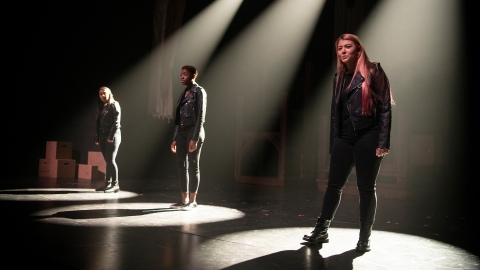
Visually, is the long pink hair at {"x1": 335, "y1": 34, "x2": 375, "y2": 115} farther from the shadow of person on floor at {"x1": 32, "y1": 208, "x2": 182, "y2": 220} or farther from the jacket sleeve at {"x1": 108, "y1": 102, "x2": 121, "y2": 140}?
the jacket sleeve at {"x1": 108, "y1": 102, "x2": 121, "y2": 140}

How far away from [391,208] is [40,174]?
18.7 ft

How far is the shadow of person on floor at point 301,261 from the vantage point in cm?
220

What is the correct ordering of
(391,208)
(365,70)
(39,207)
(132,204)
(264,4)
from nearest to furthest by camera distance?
(365,70), (39,207), (132,204), (391,208), (264,4)

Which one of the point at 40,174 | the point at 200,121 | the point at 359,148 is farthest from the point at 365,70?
the point at 40,174

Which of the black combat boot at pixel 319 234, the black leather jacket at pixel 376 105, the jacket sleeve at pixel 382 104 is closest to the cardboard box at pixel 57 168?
the black combat boot at pixel 319 234

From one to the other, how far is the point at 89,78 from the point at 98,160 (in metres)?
1.56

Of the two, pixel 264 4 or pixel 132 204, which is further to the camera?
pixel 264 4

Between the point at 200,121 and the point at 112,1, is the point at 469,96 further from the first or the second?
the point at 112,1

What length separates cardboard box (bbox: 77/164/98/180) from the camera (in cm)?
766

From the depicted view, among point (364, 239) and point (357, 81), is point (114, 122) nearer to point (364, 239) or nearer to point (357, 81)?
point (357, 81)

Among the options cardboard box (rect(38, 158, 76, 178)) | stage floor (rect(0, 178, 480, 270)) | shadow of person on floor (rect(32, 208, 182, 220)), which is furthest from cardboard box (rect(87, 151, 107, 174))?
shadow of person on floor (rect(32, 208, 182, 220))

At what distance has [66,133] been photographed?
826cm

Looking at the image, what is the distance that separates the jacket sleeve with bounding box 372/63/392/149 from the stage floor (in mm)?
643

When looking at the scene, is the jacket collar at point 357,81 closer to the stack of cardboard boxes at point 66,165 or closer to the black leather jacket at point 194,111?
the black leather jacket at point 194,111
